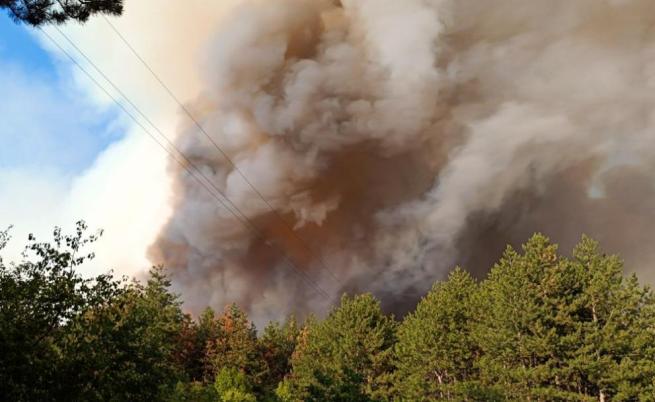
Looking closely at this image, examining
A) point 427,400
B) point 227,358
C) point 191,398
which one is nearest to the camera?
point 191,398

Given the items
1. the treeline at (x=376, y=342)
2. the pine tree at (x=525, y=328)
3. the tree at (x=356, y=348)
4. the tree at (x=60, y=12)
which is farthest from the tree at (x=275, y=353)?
the tree at (x=60, y=12)

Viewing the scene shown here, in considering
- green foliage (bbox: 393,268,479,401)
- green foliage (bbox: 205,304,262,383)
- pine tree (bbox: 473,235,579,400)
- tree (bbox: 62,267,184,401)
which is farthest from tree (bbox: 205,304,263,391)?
tree (bbox: 62,267,184,401)

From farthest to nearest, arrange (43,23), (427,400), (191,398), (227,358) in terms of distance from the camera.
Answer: (227,358), (427,400), (191,398), (43,23)

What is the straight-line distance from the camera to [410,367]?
74812mm

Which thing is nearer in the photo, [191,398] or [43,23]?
[43,23]

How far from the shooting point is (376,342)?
8162 cm

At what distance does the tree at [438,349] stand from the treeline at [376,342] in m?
0.22

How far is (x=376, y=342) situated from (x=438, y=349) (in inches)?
518

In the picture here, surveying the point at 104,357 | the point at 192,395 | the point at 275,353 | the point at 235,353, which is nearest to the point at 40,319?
the point at 104,357

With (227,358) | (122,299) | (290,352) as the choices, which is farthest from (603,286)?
(290,352)

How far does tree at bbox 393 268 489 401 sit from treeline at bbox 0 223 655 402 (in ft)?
0.71

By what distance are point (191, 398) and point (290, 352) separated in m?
76.7

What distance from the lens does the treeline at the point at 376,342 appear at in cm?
1788

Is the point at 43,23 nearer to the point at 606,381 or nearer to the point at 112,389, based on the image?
the point at 112,389
